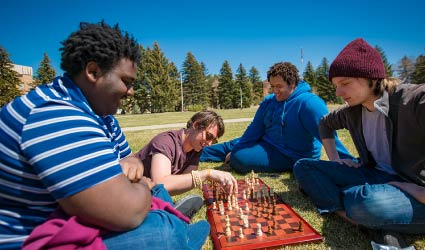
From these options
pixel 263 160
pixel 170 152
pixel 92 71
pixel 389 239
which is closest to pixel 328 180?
pixel 389 239

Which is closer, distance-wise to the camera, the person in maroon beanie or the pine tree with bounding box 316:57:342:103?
the person in maroon beanie

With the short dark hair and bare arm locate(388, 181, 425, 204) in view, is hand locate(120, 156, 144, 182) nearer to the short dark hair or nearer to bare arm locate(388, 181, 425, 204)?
the short dark hair

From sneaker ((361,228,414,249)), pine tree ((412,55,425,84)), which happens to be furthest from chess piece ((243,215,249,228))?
pine tree ((412,55,425,84))

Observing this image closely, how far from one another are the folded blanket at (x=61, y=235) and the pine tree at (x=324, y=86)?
46.1 metres

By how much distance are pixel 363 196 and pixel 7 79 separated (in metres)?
33.9

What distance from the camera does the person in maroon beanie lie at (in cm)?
205

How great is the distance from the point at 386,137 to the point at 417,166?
36 centimetres

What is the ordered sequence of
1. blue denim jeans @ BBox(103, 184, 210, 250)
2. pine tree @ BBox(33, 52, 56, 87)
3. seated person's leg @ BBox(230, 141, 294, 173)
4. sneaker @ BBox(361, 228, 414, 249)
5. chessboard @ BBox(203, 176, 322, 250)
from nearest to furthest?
blue denim jeans @ BBox(103, 184, 210, 250) < sneaker @ BBox(361, 228, 414, 249) < chessboard @ BBox(203, 176, 322, 250) < seated person's leg @ BBox(230, 141, 294, 173) < pine tree @ BBox(33, 52, 56, 87)

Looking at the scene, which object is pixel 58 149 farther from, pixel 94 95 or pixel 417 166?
pixel 417 166

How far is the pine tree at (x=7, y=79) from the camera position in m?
27.7

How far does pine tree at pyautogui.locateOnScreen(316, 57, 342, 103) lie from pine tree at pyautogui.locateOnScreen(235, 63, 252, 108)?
1088 centimetres

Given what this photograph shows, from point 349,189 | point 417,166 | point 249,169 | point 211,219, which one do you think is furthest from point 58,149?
point 249,169

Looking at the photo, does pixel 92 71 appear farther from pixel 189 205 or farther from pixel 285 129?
pixel 285 129

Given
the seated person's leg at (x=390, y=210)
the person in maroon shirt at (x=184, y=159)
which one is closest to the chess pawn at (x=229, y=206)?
the person in maroon shirt at (x=184, y=159)
